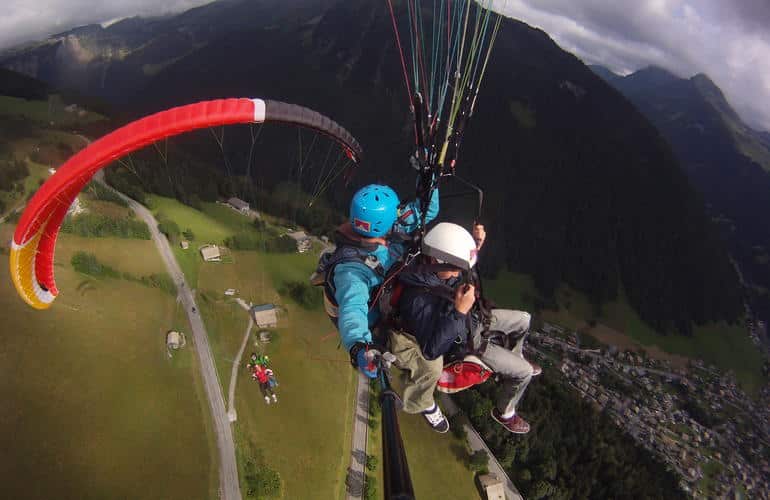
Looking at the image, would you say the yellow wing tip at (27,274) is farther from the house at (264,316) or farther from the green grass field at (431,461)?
the house at (264,316)

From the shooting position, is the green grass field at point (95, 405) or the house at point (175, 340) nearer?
the green grass field at point (95, 405)

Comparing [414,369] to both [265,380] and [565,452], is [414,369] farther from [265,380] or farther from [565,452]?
[565,452]

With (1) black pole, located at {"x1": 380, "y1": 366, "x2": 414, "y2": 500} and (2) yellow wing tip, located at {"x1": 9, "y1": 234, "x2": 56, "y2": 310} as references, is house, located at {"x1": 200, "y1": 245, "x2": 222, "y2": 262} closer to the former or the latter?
(2) yellow wing tip, located at {"x1": 9, "y1": 234, "x2": 56, "y2": 310}

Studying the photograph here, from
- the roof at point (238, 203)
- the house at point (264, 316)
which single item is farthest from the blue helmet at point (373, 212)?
the roof at point (238, 203)

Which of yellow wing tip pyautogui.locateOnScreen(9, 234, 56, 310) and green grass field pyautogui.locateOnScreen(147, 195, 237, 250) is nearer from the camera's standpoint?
yellow wing tip pyautogui.locateOnScreen(9, 234, 56, 310)

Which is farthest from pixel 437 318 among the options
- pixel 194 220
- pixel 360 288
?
pixel 194 220

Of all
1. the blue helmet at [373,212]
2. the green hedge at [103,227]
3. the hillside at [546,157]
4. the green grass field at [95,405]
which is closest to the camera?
the blue helmet at [373,212]

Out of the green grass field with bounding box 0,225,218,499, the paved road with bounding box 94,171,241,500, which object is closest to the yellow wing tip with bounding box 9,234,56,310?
the green grass field with bounding box 0,225,218,499
